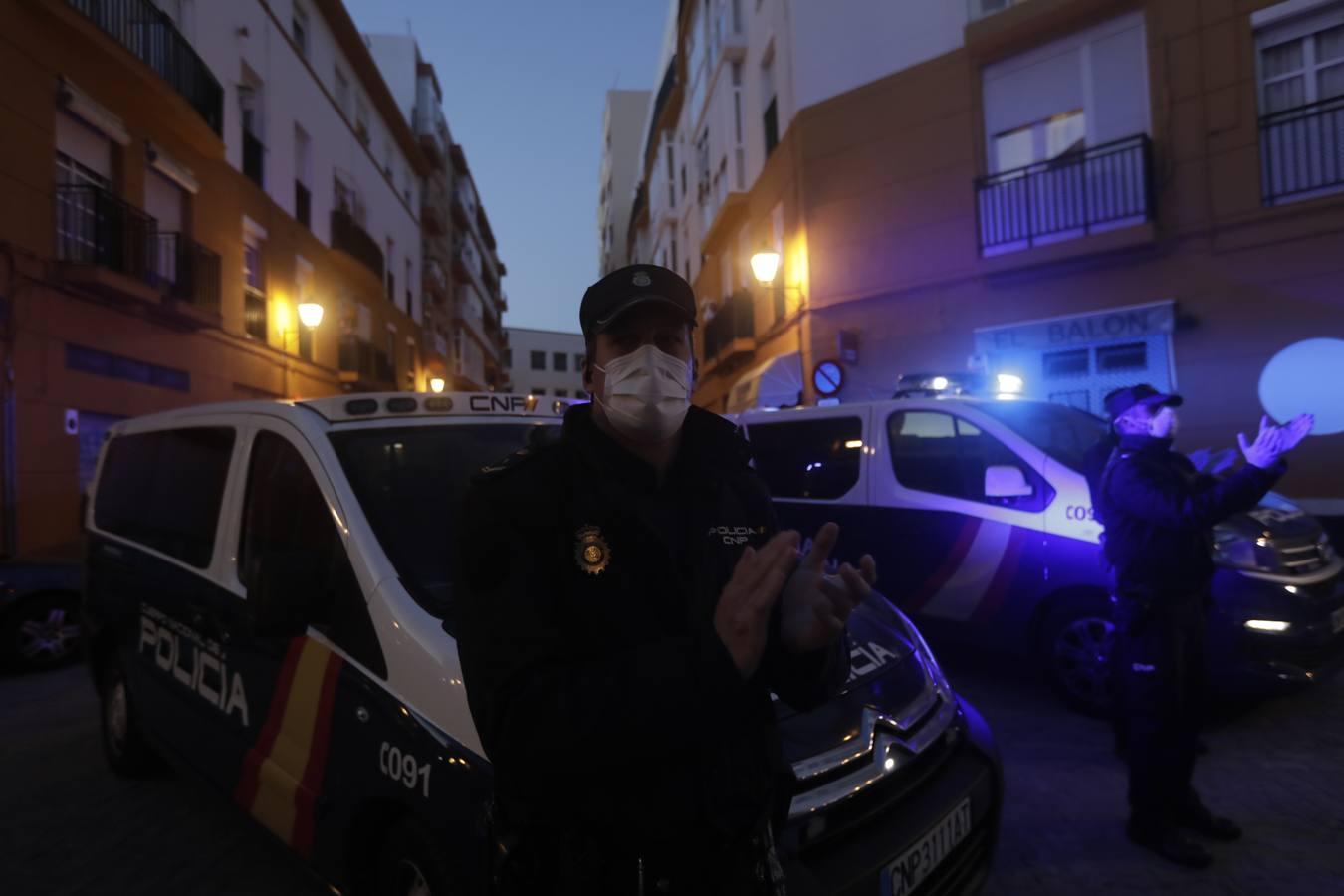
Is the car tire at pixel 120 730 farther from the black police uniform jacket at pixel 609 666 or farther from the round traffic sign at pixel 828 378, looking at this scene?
the round traffic sign at pixel 828 378

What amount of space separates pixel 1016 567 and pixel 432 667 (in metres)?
3.91

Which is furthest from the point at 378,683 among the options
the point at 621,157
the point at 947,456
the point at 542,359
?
the point at 542,359

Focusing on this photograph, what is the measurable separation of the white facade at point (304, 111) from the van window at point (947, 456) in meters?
14.9

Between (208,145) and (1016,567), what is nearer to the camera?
(1016,567)

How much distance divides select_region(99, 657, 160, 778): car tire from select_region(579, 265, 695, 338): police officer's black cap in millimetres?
3626

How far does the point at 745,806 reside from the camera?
125 centimetres

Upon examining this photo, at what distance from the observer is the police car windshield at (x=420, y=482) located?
2344 mm

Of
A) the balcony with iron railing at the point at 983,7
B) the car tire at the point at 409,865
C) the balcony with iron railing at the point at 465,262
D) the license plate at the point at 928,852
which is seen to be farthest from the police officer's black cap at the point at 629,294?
the balcony with iron railing at the point at 465,262

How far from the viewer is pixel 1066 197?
11.7 meters

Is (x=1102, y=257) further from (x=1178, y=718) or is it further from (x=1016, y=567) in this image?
(x=1178, y=718)

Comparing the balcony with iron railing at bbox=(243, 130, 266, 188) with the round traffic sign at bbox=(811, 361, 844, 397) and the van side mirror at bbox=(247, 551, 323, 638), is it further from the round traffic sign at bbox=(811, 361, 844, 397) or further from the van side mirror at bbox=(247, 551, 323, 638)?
the van side mirror at bbox=(247, 551, 323, 638)

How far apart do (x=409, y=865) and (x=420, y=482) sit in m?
1.23

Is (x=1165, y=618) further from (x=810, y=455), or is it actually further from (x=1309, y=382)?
(x=1309, y=382)

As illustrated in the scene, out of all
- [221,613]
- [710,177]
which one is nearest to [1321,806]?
[221,613]
